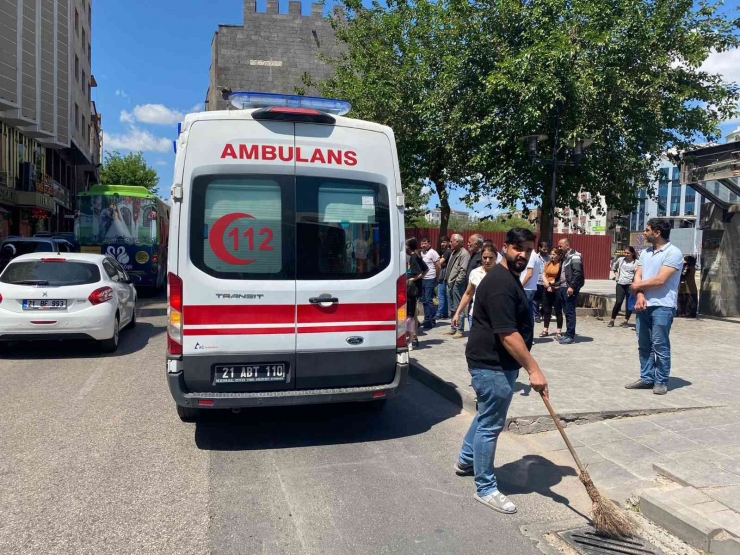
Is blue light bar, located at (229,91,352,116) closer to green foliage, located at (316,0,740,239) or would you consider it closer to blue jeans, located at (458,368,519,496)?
blue jeans, located at (458,368,519,496)

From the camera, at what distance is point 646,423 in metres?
5.64

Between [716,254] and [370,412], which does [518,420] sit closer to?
[370,412]

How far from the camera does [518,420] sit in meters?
5.57

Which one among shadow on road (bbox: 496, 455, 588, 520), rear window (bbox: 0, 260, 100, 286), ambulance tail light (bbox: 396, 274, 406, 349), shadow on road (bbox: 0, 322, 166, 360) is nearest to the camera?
shadow on road (bbox: 496, 455, 588, 520)

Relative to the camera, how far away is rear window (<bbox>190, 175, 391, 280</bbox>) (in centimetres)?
487

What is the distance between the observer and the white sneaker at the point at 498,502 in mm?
3889

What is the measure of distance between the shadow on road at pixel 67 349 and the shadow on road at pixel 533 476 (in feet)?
21.9

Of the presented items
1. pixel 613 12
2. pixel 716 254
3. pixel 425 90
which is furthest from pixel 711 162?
pixel 425 90

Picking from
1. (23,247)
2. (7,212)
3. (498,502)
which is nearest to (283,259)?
(498,502)

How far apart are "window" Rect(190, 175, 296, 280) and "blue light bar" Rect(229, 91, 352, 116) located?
0.69 meters

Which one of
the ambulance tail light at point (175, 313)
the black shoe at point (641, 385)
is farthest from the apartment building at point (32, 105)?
the black shoe at point (641, 385)

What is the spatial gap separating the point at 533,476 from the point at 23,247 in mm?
14601

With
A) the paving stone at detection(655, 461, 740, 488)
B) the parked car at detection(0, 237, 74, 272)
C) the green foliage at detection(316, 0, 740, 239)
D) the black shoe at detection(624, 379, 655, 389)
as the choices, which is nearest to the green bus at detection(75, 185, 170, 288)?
the parked car at detection(0, 237, 74, 272)

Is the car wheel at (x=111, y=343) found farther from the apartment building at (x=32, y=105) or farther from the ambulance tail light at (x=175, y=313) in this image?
the apartment building at (x=32, y=105)
